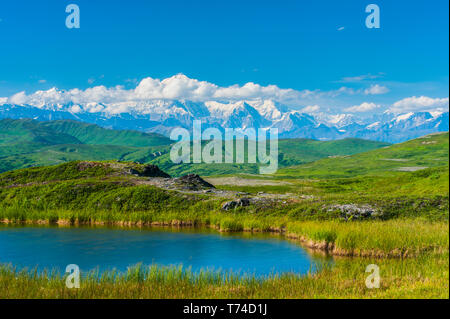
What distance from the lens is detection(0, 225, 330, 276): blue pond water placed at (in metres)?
28.8

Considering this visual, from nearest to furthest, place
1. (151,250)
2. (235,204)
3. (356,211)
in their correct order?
(151,250), (356,211), (235,204)

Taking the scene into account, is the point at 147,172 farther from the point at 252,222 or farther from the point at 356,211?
the point at 356,211

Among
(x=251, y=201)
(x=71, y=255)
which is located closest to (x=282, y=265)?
(x=71, y=255)

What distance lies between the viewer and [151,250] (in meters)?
33.9

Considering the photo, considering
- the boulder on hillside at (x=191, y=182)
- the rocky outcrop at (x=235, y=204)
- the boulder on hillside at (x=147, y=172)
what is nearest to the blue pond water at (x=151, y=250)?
Answer: the rocky outcrop at (x=235, y=204)

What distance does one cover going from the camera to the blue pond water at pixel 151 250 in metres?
28.8

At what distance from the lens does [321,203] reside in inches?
1837

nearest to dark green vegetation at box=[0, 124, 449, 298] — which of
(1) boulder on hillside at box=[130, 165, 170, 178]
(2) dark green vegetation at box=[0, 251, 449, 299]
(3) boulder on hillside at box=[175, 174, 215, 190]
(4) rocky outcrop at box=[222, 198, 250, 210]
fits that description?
(2) dark green vegetation at box=[0, 251, 449, 299]

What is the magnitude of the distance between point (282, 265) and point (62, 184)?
47.3m

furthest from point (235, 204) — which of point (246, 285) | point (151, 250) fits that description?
point (246, 285)

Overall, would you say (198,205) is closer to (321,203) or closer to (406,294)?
(321,203)

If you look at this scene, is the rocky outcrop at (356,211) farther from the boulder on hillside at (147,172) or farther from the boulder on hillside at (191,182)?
the boulder on hillside at (147,172)

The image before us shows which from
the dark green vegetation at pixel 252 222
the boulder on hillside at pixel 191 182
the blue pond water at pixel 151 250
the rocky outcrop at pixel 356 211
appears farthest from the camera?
the boulder on hillside at pixel 191 182

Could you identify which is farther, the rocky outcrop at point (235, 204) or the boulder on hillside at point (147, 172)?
the boulder on hillside at point (147, 172)
